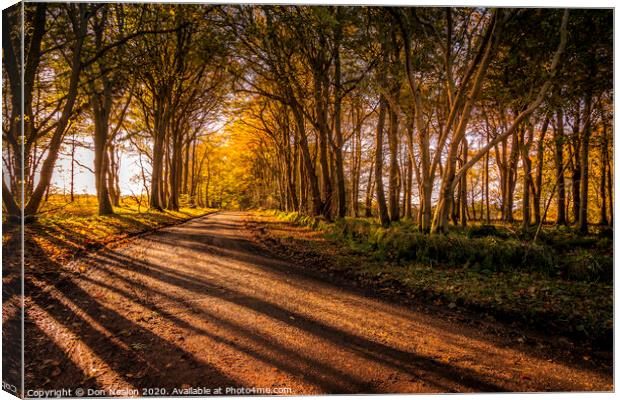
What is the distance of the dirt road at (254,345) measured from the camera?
2.55m

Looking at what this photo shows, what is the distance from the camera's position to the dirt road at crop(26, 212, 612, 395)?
2553 millimetres

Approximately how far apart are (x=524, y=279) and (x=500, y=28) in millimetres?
4415

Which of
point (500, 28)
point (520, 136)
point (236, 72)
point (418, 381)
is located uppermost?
point (236, 72)

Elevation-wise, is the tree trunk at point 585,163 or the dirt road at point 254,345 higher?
the tree trunk at point 585,163

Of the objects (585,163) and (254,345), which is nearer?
(254,345)

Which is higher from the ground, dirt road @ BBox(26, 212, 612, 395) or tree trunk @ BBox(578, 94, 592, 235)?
tree trunk @ BBox(578, 94, 592, 235)

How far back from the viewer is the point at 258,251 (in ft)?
25.5

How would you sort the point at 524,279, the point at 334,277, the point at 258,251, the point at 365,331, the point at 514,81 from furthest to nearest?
the point at 258,251, the point at 514,81, the point at 334,277, the point at 524,279, the point at 365,331

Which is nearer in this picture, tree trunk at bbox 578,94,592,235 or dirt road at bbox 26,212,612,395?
dirt road at bbox 26,212,612,395

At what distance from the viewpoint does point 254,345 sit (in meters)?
3.01

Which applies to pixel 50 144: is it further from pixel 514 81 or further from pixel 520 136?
pixel 520 136

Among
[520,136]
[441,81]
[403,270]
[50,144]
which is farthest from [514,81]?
[50,144]

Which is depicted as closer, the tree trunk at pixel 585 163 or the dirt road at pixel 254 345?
the dirt road at pixel 254 345

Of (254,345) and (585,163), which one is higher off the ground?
(585,163)
